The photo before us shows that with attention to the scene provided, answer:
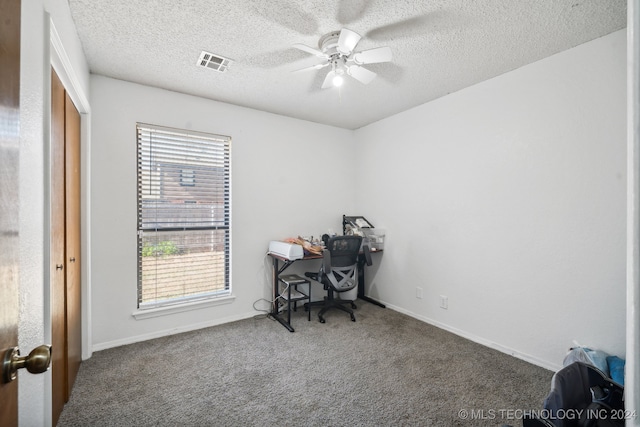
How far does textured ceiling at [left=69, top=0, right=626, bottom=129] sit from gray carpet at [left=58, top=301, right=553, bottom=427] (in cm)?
257

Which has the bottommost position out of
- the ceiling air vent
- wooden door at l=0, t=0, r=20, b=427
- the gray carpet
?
the gray carpet

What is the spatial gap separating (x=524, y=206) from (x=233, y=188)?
9.74 ft

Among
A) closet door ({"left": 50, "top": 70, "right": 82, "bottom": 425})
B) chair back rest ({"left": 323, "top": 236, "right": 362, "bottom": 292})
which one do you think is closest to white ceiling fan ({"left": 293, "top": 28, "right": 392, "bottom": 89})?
closet door ({"left": 50, "top": 70, "right": 82, "bottom": 425})

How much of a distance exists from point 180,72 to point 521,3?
2664 millimetres

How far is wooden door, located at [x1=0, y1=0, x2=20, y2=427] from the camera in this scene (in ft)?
1.91

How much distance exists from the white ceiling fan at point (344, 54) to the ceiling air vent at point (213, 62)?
79cm

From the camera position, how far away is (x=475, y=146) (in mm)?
2859

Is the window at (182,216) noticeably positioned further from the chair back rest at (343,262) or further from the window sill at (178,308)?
the chair back rest at (343,262)

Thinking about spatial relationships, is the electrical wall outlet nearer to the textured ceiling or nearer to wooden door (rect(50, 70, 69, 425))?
the textured ceiling

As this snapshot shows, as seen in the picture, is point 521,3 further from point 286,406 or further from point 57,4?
point 286,406

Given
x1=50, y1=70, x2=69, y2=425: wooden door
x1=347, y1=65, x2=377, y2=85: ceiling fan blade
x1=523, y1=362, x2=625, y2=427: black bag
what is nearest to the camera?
x1=523, y1=362, x2=625, y2=427: black bag

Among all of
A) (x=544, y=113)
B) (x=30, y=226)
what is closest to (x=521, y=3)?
(x=544, y=113)

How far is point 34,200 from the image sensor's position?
1.11 meters

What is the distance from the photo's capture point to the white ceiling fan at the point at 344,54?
6.29 feet
